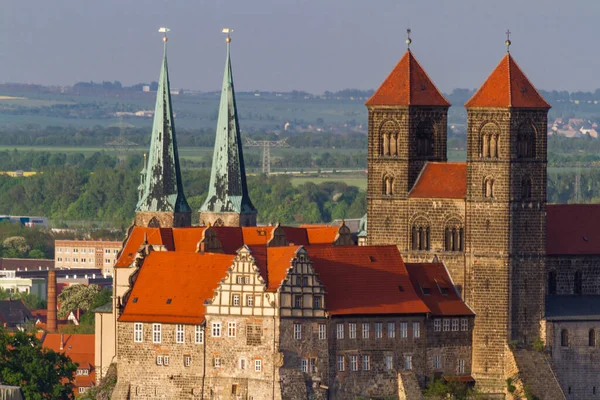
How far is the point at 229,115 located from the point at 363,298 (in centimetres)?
2910

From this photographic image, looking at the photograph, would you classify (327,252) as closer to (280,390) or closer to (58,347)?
(280,390)

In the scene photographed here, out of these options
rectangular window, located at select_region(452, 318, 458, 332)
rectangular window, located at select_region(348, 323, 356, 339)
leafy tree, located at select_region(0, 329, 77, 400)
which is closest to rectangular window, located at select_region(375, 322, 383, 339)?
rectangular window, located at select_region(348, 323, 356, 339)

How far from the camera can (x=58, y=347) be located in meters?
123

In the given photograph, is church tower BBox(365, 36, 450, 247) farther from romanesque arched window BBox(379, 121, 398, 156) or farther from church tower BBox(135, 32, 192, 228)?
church tower BBox(135, 32, 192, 228)

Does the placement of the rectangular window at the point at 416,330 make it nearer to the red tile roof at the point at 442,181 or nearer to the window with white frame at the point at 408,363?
the window with white frame at the point at 408,363

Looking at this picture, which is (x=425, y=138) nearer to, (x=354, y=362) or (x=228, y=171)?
(x=354, y=362)

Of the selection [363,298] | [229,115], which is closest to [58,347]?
[229,115]

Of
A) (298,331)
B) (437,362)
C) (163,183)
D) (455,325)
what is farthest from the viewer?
(163,183)

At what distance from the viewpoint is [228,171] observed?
403ft

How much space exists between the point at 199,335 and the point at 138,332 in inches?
103

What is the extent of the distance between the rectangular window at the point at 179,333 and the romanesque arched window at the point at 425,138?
13.3 m

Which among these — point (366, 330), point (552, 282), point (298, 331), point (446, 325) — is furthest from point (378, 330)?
point (552, 282)

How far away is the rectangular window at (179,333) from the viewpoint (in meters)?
95.9

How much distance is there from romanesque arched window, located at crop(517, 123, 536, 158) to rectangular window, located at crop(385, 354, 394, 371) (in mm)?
9329
